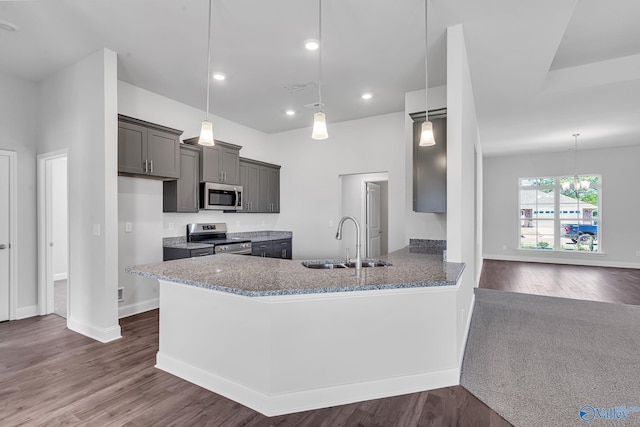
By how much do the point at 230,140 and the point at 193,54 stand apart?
2.37 m

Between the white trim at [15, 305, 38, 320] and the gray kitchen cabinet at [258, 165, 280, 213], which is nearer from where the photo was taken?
the white trim at [15, 305, 38, 320]

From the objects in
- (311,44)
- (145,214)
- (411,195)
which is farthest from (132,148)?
(411,195)

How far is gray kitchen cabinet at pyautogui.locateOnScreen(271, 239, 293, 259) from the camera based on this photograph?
5762 mm

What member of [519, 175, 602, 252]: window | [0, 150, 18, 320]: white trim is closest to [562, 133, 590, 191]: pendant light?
[519, 175, 602, 252]: window

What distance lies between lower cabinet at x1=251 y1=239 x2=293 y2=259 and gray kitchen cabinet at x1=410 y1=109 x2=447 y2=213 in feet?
8.77

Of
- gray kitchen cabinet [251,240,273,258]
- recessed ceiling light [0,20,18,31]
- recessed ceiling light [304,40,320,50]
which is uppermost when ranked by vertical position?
recessed ceiling light [0,20,18,31]

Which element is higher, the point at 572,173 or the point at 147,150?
the point at 572,173

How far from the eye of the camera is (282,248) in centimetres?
598

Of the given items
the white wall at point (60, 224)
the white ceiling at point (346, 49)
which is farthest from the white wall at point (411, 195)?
the white wall at point (60, 224)

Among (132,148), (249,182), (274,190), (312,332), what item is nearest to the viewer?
(312,332)

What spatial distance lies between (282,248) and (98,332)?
122 inches

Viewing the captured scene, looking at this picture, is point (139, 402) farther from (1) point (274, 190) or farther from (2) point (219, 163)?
(1) point (274, 190)

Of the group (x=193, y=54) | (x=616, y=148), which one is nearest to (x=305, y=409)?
(x=193, y=54)

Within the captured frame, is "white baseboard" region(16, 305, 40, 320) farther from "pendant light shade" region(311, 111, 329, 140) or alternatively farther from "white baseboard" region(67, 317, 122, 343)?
"pendant light shade" region(311, 111, 329, 140)
